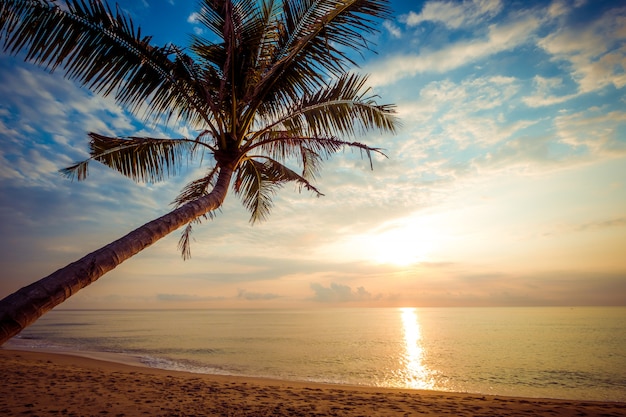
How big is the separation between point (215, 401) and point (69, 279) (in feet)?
23.1

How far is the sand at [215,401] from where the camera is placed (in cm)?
730

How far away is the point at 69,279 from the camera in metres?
2.79

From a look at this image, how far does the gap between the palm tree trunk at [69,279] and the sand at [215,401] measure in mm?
5208

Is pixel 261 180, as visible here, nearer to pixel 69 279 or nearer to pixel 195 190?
pixel 195 190

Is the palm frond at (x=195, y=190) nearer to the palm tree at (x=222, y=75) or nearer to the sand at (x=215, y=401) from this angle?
the palm tree at (x=222, y=75)

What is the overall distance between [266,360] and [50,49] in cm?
2053

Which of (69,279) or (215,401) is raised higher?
(69,279)

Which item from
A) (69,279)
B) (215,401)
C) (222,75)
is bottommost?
(215,401)

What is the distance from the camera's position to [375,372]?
59.0 ft

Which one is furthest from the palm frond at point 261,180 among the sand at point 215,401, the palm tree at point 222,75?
the sand at point 215,401

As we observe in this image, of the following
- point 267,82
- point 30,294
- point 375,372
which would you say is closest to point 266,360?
point 375,372

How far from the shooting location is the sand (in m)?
7.30

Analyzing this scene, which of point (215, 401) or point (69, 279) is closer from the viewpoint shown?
point (69, 279)

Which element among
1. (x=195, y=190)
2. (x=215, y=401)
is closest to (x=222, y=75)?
(x=195, y=190)
